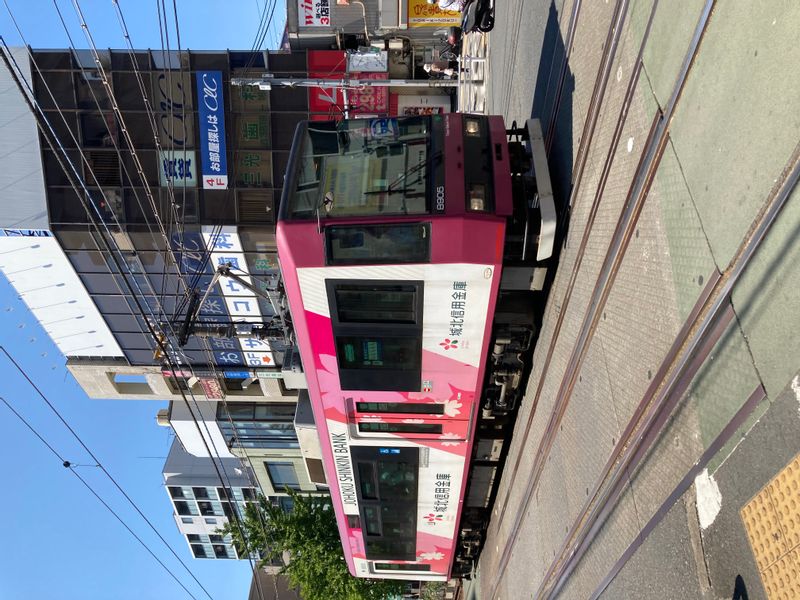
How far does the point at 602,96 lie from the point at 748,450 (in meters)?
4.23

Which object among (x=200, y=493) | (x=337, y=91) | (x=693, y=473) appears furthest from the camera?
(x=200, y=493)

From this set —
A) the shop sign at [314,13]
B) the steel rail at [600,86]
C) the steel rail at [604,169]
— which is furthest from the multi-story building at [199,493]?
the steel rail at [600,86]

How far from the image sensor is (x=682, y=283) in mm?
4566

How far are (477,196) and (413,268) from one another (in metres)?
1.12

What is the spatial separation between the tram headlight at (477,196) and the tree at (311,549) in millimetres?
13901

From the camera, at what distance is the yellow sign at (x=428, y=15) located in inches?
683

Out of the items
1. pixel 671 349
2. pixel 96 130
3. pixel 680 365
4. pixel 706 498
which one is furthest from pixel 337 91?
pixel 706 498

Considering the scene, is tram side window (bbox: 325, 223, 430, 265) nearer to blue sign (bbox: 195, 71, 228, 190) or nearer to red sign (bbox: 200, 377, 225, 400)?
blue sign (bbox: 195, 71, 228, 190)

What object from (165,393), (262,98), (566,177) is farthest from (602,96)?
(165,393)

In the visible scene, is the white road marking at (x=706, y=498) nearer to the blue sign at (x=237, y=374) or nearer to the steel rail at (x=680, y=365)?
the steel rail at (x=680, y=365)

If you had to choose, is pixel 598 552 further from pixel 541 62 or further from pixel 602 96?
pixel 541 62

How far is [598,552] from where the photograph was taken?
6.79 meters

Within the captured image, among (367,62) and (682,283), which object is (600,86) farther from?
(367,62)

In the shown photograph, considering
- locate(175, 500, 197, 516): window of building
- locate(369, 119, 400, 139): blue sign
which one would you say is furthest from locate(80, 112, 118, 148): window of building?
locate(175, 500, 197, 516): window of building
